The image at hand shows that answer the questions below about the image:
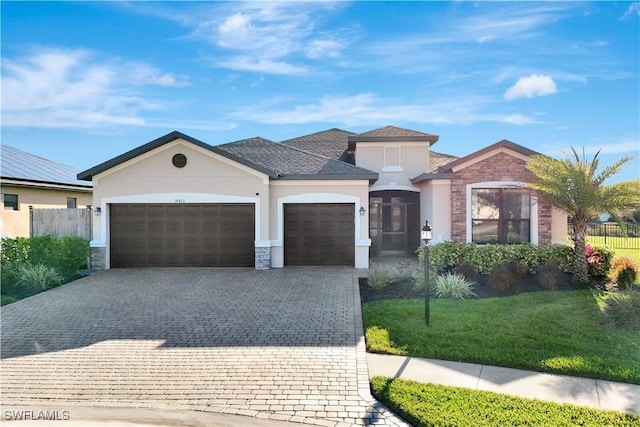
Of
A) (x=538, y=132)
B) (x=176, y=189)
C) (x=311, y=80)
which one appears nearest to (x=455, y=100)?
(x=538, y=132)

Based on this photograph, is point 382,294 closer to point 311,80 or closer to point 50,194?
point 311,80

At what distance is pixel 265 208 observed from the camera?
50.1 feet

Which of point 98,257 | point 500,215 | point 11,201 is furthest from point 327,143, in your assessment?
point 11,201

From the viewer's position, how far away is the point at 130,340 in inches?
305

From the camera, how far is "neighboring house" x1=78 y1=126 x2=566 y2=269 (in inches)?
602

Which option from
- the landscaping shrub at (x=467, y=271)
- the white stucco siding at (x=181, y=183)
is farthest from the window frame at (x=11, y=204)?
the landscaping shrub at (x=467, y=271)

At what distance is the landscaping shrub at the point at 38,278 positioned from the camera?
12.5m

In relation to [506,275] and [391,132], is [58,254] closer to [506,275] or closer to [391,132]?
[391,132]

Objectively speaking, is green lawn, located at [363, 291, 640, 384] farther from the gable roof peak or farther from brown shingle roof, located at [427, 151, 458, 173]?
the gable roof peak

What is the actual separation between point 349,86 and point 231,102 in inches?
201

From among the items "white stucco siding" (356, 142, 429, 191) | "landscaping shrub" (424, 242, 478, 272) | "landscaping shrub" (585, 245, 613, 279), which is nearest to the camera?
"landscaping shrub" (585, 245, 613, 279)

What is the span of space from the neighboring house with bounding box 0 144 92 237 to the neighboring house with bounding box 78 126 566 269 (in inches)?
222

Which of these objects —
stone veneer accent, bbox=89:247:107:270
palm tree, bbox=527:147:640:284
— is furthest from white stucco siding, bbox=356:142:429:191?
stone veneer accent, bbox=89:247:107:270

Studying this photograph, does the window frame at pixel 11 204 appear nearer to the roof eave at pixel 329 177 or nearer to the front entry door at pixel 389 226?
the roof eave at pixel 329 177
